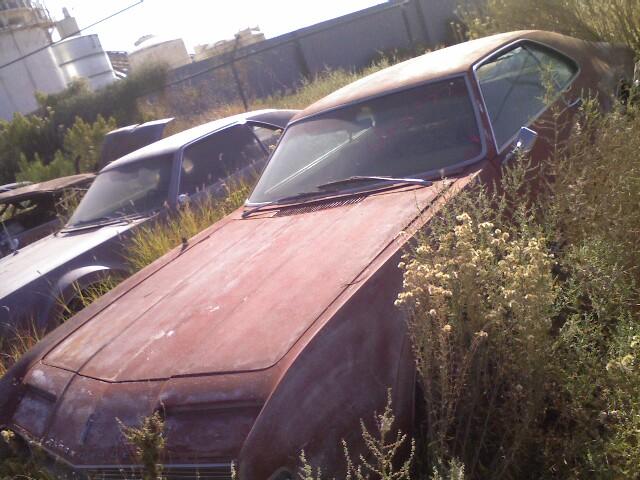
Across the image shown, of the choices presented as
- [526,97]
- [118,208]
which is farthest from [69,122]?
[526,97]

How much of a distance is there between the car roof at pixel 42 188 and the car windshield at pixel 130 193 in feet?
3.85

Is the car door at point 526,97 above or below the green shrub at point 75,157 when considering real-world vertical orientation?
below

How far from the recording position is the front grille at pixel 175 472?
1.90 m

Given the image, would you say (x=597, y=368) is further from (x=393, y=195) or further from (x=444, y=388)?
(x=393, y=195)

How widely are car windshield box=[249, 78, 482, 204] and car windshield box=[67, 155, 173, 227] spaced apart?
1842mm

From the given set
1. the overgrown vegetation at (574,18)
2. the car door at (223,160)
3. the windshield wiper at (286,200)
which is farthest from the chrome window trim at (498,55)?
the car door at (223,160)

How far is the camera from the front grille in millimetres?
1902

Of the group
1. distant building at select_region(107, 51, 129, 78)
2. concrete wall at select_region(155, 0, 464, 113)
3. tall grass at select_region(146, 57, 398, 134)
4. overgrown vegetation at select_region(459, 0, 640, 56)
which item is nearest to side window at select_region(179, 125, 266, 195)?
overgrown vegetation at select_region(459, 0, 640, 56)

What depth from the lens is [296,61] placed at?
66.3 ft

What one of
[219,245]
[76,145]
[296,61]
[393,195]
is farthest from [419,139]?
[296,61]

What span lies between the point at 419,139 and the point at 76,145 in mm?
13065

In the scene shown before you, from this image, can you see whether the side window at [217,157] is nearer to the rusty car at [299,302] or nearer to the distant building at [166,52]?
the rusty car at [299,302]

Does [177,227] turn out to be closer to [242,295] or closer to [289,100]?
[242,295]

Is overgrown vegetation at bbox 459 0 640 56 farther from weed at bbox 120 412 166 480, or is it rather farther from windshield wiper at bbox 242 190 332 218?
weed at bbox 120 412 166 480
